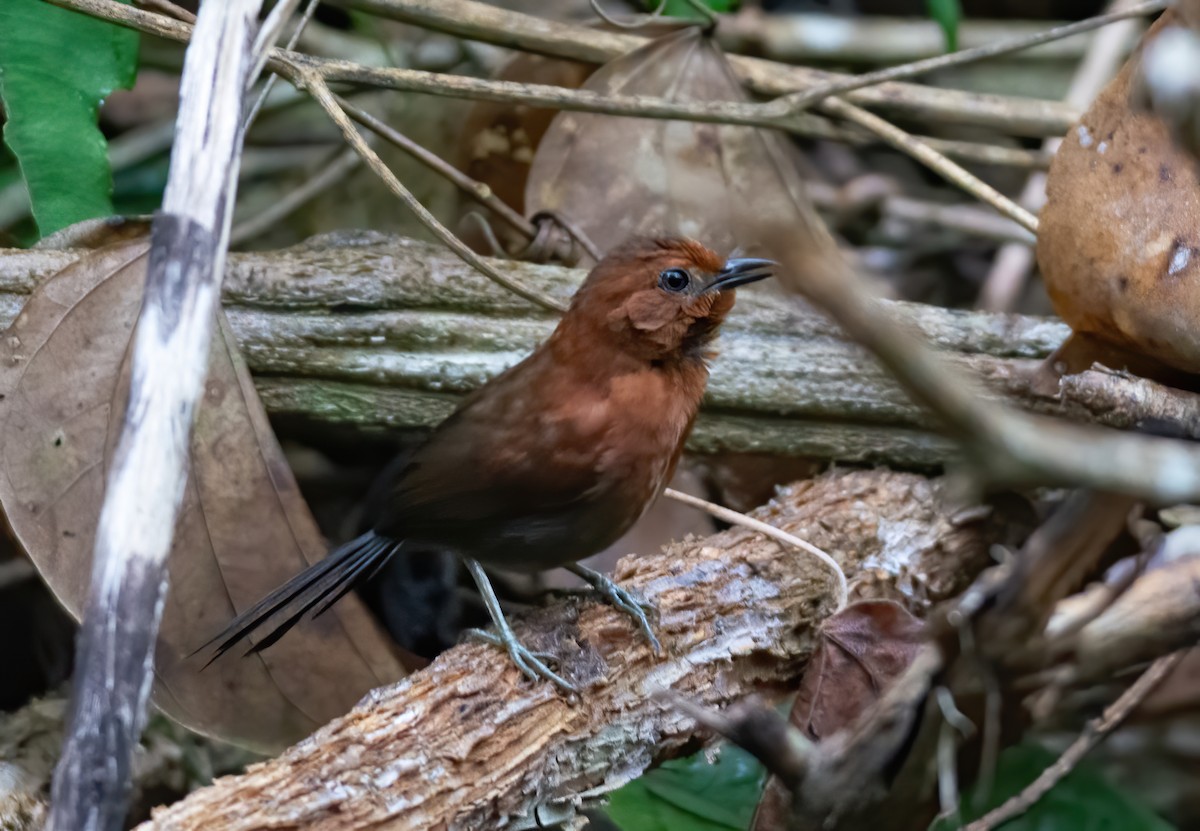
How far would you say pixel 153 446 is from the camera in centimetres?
115

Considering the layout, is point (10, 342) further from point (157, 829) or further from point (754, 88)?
point (754, 88)

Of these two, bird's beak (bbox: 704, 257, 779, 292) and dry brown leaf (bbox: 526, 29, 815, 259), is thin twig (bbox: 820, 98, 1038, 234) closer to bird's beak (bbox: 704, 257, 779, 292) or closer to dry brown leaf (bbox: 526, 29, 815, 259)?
dry brown leaf (bbox: 526, 29, 815, 259)

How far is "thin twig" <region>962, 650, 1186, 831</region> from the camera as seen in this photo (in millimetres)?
2033

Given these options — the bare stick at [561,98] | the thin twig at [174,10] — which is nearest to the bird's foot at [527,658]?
the bare stick at [561,98]

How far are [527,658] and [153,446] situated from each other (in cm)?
89

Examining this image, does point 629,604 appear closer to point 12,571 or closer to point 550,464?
point 550,464

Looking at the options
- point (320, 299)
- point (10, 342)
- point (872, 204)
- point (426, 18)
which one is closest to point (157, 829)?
point (10, 342)

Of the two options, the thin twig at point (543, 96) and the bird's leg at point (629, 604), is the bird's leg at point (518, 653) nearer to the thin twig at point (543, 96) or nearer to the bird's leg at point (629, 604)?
the bird's leg at point (629, 604)

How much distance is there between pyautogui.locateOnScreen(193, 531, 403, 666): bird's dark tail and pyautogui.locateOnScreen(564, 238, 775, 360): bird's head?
587 millimetres

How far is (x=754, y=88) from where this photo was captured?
3586 mm

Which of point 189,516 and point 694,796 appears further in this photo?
point 694,796

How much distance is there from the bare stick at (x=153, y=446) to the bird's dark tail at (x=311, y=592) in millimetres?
871

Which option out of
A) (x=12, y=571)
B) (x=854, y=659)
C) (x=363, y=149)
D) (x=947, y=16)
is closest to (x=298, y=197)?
(x=12, y=571)

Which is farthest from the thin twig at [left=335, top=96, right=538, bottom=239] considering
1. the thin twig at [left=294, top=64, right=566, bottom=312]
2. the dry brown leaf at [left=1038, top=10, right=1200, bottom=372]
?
the dry brown leaf at [left=1038, top=10, right=1200, bottom=372]
